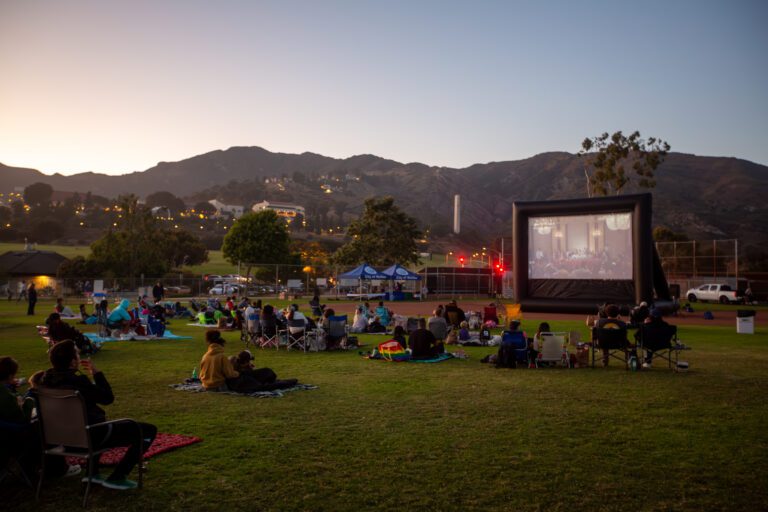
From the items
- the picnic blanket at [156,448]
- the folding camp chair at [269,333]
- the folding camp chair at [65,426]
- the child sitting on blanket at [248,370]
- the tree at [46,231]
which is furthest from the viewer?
the tree at [46,231]

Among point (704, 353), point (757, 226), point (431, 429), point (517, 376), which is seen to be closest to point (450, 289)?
point (704, 353)

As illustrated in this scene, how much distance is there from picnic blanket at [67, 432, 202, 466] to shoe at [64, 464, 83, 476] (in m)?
0.06

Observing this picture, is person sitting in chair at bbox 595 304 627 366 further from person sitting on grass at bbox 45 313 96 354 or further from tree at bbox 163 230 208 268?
tree at bbox 163 230 208 268

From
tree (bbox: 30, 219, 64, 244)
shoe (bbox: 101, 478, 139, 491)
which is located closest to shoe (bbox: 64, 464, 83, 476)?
shoe (bbox: 101, 478, 139, 491)

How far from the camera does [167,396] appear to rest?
29.5 feet

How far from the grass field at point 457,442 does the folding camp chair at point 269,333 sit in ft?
12.7

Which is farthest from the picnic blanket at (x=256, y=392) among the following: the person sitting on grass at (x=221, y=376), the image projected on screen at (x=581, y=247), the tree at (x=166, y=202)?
the tree at (x=166, y=202)

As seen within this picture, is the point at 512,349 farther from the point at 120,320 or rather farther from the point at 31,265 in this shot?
the point at 31,265

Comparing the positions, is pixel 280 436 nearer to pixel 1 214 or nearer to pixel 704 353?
pixel 704 353

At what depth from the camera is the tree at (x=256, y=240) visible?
2635 inches

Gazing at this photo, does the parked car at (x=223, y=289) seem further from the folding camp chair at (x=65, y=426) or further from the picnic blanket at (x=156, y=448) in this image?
the folding camp chair at (x=65, y=426)

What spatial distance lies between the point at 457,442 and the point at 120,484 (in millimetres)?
3372

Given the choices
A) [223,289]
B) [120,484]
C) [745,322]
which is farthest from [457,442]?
[223,289]

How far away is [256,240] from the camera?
67312 mm
